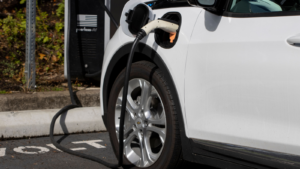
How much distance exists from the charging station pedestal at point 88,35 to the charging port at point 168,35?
8.76ft

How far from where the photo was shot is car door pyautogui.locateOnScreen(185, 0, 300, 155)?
6.15 ft

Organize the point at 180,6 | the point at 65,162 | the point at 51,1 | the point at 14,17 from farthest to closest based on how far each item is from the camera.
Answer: the point at 51,1 < the point at 14,17 < the point at 65,162 < the point at 180,6

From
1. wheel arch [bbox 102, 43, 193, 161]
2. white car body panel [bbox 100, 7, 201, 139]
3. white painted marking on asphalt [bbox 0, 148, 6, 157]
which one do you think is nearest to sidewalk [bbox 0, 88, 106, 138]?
white painted marking on asphalt [bbox 0, 148, 6, 157]

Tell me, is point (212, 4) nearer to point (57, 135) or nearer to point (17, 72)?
point (57, 135)

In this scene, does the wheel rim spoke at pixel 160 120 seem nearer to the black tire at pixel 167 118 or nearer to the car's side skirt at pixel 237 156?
the black tire at pixel 167 118

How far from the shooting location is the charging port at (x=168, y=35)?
8.12ft

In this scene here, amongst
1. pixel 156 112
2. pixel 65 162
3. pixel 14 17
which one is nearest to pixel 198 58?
pixel 156 112

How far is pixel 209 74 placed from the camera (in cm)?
220

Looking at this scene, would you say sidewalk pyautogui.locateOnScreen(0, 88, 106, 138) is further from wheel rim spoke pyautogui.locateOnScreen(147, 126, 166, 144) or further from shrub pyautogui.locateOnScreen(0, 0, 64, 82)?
wheel rim spoke pyautogui.locateOnScreen(147, 126, 166, 144)

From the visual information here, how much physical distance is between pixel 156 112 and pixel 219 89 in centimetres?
72

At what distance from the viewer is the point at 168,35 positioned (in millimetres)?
2535

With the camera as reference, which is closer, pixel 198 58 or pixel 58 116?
pixel 198 58

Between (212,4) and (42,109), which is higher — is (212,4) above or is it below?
above

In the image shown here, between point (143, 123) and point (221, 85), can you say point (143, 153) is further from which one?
point (221, 85)
